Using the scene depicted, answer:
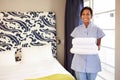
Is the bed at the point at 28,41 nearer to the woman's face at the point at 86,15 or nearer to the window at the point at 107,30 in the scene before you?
the window at the point at 107,30

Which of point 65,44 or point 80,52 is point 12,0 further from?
point 80,52

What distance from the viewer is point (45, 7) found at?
400 cm

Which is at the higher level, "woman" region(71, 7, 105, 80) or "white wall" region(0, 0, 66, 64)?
"white wall" region(0, 0, 66, 64)

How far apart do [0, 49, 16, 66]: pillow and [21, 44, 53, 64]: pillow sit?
0.68ft

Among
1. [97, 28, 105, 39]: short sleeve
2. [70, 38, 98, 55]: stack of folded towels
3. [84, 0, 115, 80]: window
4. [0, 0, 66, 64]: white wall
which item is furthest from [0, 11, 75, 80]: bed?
[97, 28, 105, 39]: short sleeve

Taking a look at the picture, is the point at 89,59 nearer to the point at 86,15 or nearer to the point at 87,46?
the point at 87,46

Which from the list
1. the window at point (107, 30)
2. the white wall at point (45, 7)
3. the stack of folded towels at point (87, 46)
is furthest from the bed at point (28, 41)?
the stack of folded towels at point (87, 46)

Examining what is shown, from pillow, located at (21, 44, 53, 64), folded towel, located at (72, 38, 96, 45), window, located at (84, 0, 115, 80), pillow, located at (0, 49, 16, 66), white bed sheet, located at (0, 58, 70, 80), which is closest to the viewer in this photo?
folded towel, located at (72, 38, 96, 45)

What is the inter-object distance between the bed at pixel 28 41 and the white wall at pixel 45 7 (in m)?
0.12

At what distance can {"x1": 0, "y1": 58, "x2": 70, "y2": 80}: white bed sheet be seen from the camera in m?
2.72

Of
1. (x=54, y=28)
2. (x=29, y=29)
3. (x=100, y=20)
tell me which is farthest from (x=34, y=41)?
(x=100, y=20)

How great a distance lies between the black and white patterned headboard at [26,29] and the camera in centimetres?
374

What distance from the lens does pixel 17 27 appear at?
3787 mm

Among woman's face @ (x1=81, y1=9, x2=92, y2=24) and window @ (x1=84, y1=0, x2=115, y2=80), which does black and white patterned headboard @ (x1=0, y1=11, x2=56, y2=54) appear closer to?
window @ (x1=84, y1=0, x2=115, y2=80)
